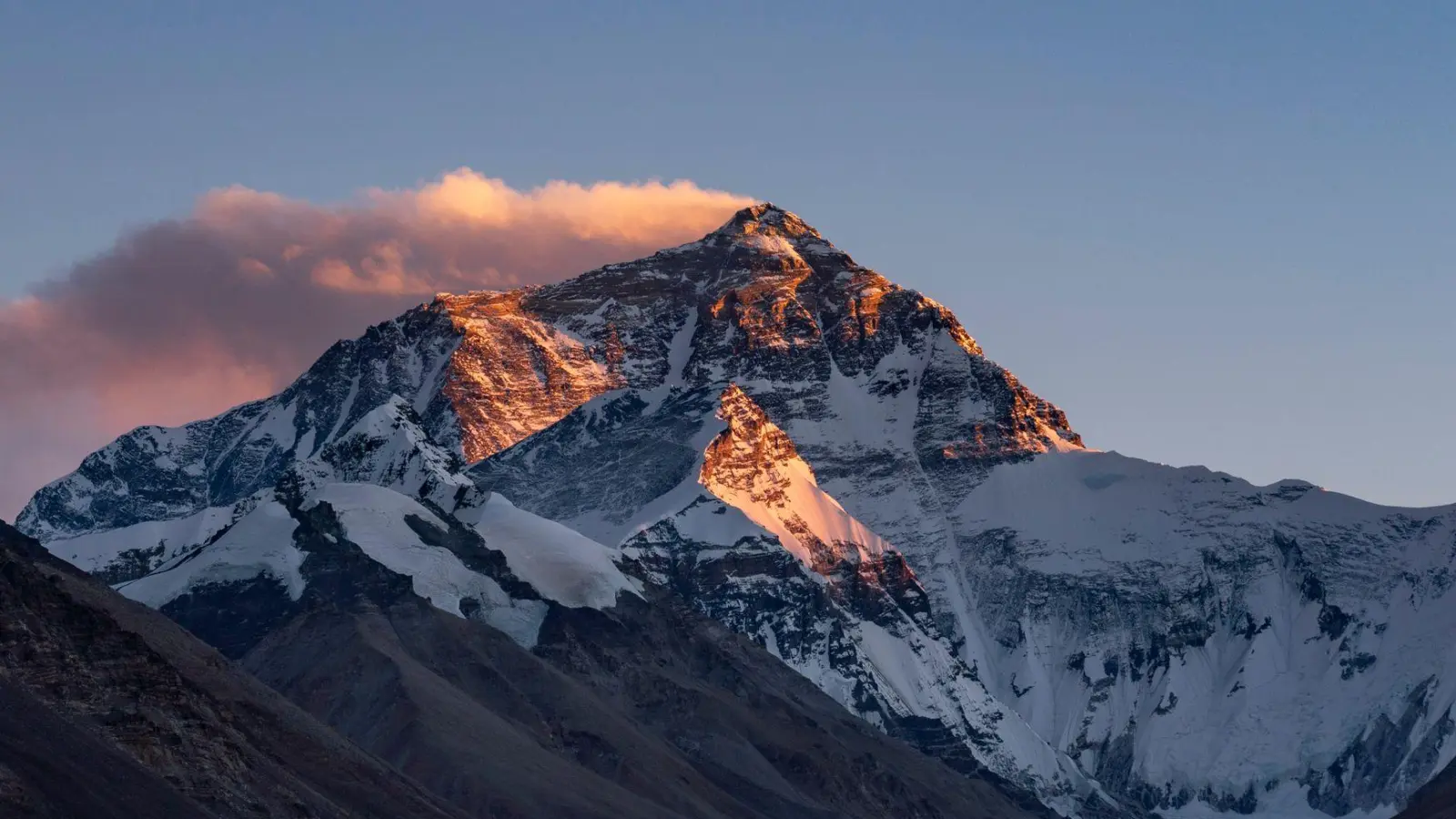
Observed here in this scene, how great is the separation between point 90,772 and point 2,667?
70.9 ft

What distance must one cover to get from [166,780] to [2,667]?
13.6m

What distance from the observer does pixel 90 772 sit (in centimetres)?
18088

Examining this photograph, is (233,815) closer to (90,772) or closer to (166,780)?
(166,780)

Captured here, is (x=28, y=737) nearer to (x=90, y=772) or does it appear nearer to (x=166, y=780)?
(x=90, y=772)

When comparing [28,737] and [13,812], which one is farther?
[28,737]

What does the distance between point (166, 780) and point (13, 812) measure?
28.0 meters

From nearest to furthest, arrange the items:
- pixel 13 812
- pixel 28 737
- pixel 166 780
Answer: pixel 13 812
pixel 28 737
pixel 166 780

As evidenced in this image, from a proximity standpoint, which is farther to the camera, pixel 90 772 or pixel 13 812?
pixel 90 772

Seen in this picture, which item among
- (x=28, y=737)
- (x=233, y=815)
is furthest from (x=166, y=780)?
(x=28, y=737)

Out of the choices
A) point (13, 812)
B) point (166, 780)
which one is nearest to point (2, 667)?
point (166, 780)

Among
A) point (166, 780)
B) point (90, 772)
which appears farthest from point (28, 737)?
point (166, 780)

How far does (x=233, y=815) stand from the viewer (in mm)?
198375

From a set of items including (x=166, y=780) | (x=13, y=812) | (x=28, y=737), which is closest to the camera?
(x=13, y=812)

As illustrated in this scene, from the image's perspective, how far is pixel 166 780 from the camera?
19550cm
